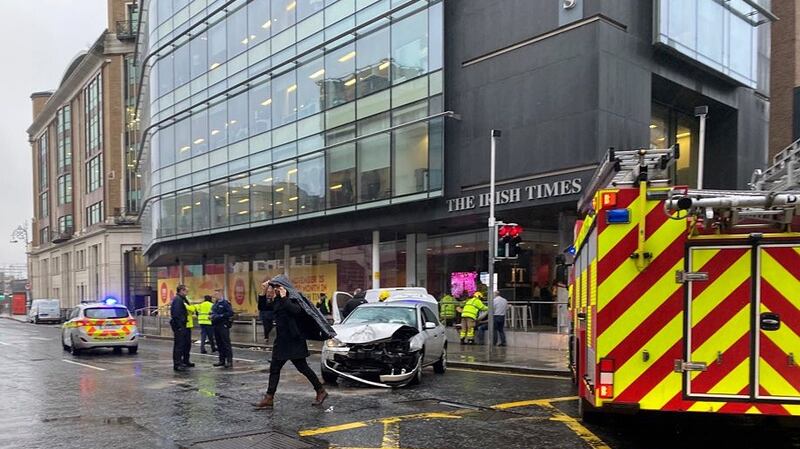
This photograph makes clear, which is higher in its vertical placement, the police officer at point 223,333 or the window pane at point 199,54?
the window pane at point 199,54

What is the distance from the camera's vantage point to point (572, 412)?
8.33 metres

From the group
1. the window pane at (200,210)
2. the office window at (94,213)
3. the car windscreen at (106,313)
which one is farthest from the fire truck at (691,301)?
the office window at (94,213)

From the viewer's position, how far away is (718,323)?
18.2 ft

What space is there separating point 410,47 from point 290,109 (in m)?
7.61

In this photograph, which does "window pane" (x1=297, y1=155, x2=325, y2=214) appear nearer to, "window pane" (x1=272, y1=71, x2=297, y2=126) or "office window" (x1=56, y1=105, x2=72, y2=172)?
"window pane" (x1=272, y1=71, x2=297, y2=126)

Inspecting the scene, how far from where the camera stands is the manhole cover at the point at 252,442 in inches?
256

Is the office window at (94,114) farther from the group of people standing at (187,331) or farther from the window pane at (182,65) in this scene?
the group of people standing at (187,331)

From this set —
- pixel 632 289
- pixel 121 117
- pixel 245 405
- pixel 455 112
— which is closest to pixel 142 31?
pixel 121 117

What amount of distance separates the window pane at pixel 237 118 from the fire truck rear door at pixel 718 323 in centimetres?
2760

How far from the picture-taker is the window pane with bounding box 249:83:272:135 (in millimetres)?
29438

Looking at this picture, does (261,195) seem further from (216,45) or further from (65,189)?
(65,189)

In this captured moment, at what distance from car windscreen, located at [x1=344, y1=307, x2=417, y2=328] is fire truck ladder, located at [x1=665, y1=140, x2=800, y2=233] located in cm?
674

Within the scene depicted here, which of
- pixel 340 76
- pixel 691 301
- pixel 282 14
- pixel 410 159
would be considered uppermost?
pixel 282 14

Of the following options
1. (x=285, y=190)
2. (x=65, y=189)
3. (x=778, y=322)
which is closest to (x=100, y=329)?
(x=285, y=190)
